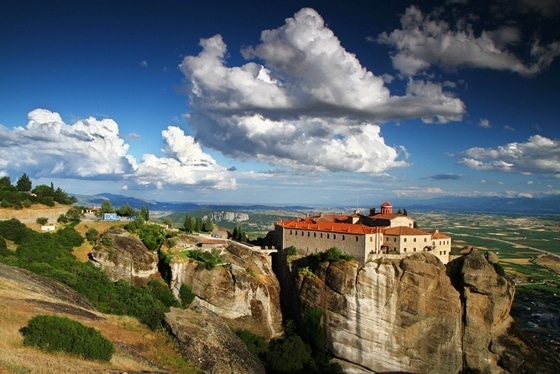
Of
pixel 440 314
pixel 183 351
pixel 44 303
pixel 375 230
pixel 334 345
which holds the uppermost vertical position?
pixel 375 230

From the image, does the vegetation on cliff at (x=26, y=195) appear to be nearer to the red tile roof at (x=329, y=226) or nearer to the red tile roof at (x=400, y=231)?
the red tile roof at (x=329, y=226)

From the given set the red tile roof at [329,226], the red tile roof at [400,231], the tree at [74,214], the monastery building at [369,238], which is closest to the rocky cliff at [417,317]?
the monastery building at [369,238]

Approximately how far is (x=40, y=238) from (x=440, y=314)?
164ft

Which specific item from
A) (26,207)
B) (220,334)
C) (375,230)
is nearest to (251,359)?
(220,334)

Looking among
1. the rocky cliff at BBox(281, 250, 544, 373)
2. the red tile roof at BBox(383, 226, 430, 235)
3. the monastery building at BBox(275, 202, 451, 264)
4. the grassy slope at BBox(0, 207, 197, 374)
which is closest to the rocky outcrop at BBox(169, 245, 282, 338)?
the rocky cliff at BBox(281, 250, 544, 373)

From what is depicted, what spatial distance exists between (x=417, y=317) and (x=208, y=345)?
103 feet

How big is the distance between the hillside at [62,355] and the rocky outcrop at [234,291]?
65.5 feet

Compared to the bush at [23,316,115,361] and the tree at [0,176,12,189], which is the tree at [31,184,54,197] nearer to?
the tree at [0,176,12,189]

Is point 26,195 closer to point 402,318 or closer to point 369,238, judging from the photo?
point 369,238

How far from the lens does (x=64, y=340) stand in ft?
64.5

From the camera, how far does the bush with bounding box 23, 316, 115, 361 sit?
19.3 metres

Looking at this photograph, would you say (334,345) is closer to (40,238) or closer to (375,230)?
(375,230)

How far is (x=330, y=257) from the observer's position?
176 feet

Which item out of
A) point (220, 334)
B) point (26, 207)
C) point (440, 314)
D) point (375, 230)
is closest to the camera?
point (220, 334)
